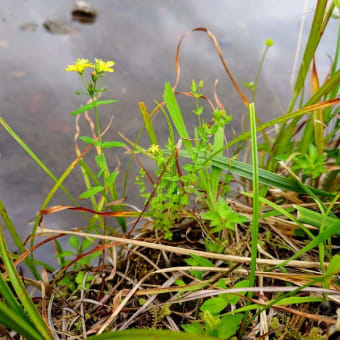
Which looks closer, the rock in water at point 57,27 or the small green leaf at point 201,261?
the small green leaf at point 201,261

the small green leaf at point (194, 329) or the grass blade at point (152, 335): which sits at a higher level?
the grass blade at point (152, 335)

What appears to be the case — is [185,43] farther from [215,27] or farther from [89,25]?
[89,25]

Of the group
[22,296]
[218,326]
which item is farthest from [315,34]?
[22,296]

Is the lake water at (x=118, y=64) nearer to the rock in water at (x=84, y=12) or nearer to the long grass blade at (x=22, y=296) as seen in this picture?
the rock in water at (x=84, y=12)

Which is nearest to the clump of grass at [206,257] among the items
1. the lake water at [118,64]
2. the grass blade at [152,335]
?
the grass blade at [152,335]

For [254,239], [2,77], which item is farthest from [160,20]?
[254,239]

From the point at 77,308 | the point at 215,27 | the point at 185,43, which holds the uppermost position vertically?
the point at 215,27

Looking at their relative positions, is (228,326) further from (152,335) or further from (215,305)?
(152,335)
